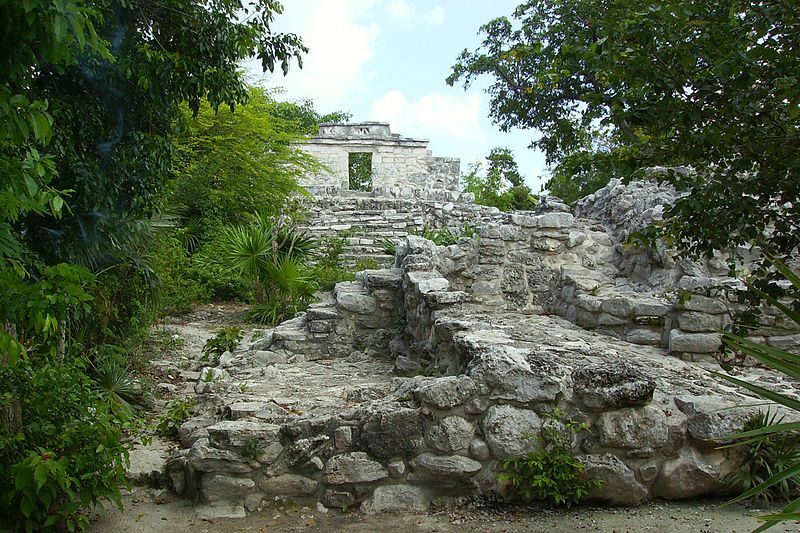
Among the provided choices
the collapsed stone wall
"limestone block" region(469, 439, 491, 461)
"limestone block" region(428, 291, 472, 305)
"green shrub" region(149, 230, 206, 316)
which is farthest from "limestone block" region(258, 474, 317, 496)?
the collapsed stone wall

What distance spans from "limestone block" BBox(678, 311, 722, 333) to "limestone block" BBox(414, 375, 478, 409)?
78.2 inches

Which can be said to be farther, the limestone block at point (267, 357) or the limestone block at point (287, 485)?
the limestone block at point (267, 357)

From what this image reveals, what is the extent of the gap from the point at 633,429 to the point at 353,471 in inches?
61.0

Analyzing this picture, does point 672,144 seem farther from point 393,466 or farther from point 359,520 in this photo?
point 359,520

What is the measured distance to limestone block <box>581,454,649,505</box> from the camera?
3529 millimetres

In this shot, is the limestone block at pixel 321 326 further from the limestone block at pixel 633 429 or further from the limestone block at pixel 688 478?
the limestone block at pixel 688 478

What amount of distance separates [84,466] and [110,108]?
2.31 meters

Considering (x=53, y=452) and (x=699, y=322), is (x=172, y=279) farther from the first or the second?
(x=699, y=322)

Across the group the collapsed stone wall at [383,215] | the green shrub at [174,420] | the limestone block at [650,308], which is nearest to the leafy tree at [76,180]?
the green shrub at [174,420]

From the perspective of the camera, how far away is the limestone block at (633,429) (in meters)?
3.58

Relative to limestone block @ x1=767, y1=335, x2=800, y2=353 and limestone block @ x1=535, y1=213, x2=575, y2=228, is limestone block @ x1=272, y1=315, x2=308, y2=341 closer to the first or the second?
limestone block @ x1=535, y1=213, x2=575, y2=228

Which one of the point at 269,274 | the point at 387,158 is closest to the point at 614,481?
the point at 269,274

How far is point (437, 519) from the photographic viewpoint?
11.5 feet

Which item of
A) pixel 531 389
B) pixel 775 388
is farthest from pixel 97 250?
pixel 775 388
